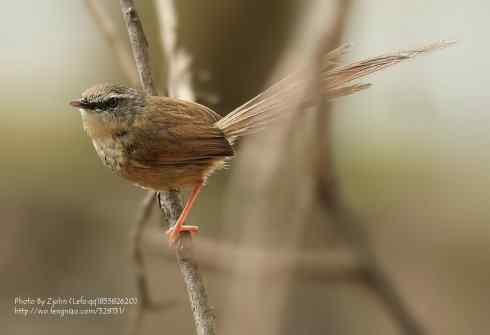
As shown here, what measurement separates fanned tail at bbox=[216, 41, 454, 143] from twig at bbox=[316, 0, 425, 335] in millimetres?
118

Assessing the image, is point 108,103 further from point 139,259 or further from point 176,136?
point 139,259

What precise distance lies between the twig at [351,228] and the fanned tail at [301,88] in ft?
0.39

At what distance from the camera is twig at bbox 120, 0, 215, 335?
9.56ft

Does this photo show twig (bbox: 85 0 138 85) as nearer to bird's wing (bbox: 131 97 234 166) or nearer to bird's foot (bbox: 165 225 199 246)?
bird's wing (bbox: 131 97 234 166)

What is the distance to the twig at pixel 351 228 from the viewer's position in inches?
49.5

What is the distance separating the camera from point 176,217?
3910mm

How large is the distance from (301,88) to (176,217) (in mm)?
2479

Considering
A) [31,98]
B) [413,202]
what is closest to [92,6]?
[413,202]

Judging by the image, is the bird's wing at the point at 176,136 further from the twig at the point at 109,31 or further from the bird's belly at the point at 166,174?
the twig at the point at 109,31

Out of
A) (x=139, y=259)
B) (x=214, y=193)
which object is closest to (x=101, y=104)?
(x=139, y=259)

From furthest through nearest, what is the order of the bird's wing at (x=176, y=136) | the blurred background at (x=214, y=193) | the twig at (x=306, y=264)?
the blurred background at (x=214, y=193) < the bird's wing at (x=176, y=136) < the twig at (x=306, y=264)

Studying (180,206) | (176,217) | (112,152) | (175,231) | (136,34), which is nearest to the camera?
(136,34)

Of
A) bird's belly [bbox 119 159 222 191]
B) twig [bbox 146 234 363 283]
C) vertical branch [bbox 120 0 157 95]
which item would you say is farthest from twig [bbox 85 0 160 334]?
twig [bbox 146 234 363 283]

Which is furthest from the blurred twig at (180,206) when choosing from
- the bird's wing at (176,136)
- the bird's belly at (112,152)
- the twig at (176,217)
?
the bird's belly at (112,152)
